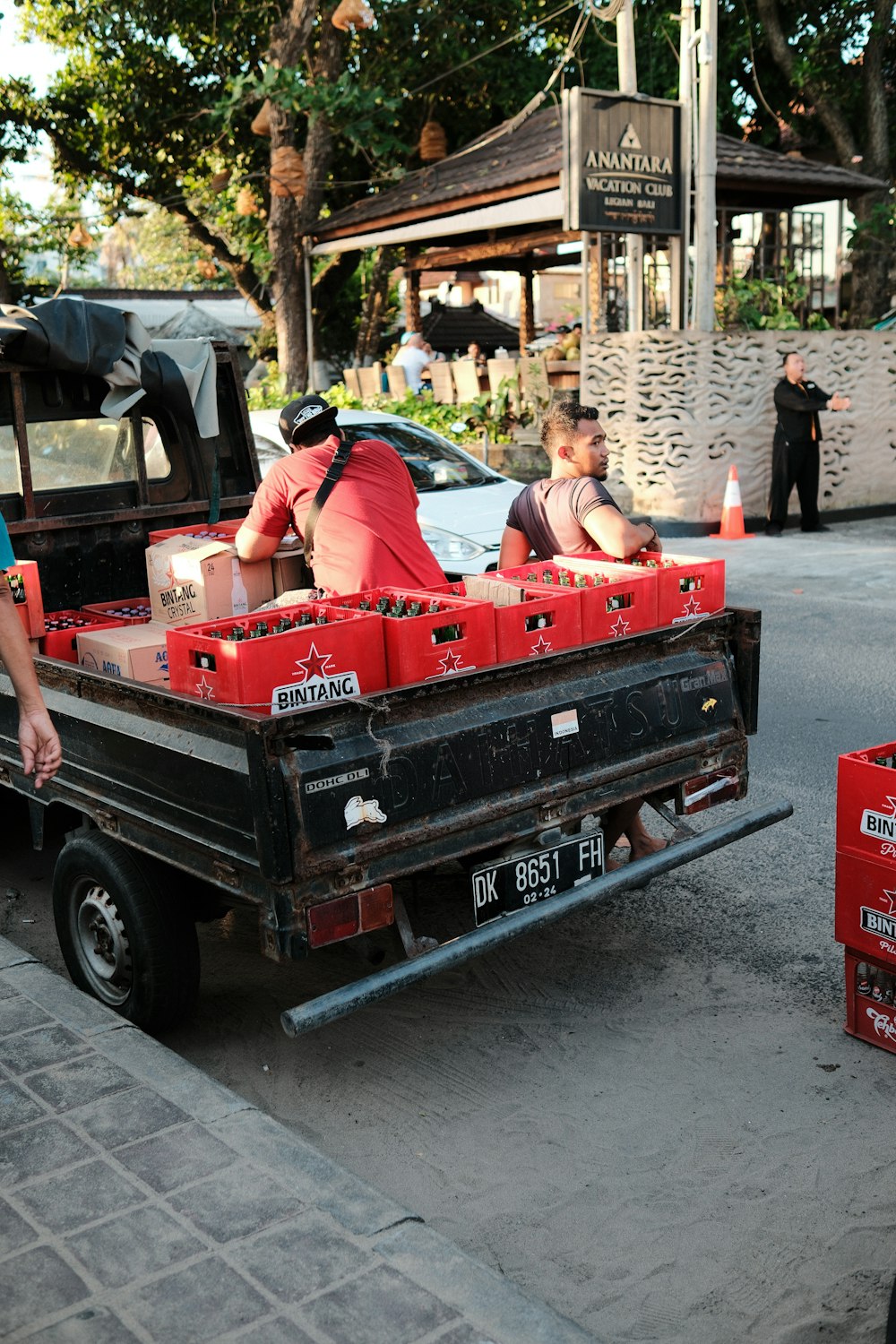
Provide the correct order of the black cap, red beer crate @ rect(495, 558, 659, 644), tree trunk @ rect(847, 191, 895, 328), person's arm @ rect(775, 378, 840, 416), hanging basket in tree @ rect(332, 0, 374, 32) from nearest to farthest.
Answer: red beer crate @ rect(495, 558, 659, 644) < the black cap < person's arm @ rect(775, 378, 840, 416) < hanging basket in tree @ rect(332, 0, 374, 32) < tree trunk @ rect(847, 191, 895, 328)

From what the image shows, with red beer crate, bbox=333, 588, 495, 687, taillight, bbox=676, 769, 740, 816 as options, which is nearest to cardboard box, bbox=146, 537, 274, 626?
red beer crate, bbox=333, 588, 495, 687

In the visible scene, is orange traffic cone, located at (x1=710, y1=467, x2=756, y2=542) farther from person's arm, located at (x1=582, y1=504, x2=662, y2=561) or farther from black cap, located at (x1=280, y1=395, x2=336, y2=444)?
black cap, located at (x1=280, y1=395, x2=336, y2=444)

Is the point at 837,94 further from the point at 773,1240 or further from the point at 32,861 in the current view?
the point at 773,1240

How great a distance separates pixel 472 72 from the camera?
74.0 ft

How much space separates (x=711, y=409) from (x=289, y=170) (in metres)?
7.47

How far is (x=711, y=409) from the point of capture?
15.1 meters

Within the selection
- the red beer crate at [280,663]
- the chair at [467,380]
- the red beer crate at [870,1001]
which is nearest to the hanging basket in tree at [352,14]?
the chair at [467,380]

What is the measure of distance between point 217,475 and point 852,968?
12.8 ft

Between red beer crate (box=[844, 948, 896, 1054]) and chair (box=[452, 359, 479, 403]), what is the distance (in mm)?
14659

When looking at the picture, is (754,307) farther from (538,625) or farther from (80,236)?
(538,625)

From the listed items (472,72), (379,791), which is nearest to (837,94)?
(472,72)

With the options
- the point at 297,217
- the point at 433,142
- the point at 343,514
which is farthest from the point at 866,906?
the point at 433,142

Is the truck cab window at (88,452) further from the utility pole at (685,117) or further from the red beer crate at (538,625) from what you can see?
the utility pole at (685,117)

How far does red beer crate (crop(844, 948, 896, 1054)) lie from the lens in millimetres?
3986
